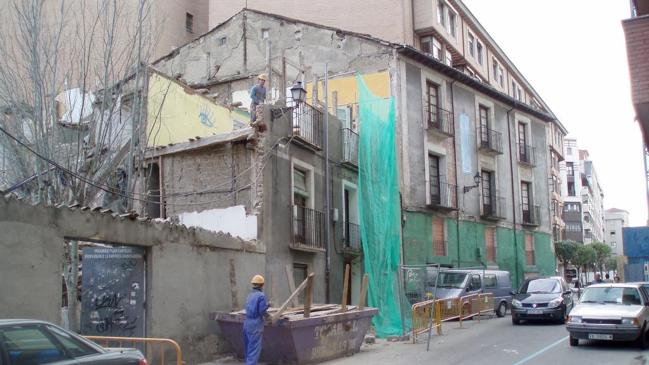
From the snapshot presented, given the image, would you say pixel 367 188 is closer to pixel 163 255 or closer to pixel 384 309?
pixel 384 309

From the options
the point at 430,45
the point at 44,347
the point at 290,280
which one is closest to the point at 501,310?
the point at 290,280

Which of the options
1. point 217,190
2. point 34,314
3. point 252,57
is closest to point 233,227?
point 217,190

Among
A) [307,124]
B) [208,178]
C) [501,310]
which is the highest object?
[307,124]

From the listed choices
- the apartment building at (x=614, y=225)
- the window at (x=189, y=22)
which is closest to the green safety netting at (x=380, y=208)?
the window at (x=189, y=22)

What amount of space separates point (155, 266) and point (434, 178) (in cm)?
1779

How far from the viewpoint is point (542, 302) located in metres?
18.9

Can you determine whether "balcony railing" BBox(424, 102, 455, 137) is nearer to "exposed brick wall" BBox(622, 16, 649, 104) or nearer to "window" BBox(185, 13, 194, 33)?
"window" BBox(185, 13, 194, 33)

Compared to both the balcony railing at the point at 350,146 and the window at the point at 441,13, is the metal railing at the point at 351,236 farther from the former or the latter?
the window at the point at 441,13

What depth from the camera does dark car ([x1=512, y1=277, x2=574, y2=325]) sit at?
1872 cm

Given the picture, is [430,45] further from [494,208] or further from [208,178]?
[208,178]

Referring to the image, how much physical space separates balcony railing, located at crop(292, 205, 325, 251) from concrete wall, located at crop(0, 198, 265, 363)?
80.1 inches

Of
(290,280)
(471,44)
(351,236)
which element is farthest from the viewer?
(471,44)

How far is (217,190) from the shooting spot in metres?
16.0

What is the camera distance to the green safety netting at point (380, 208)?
17.3m
